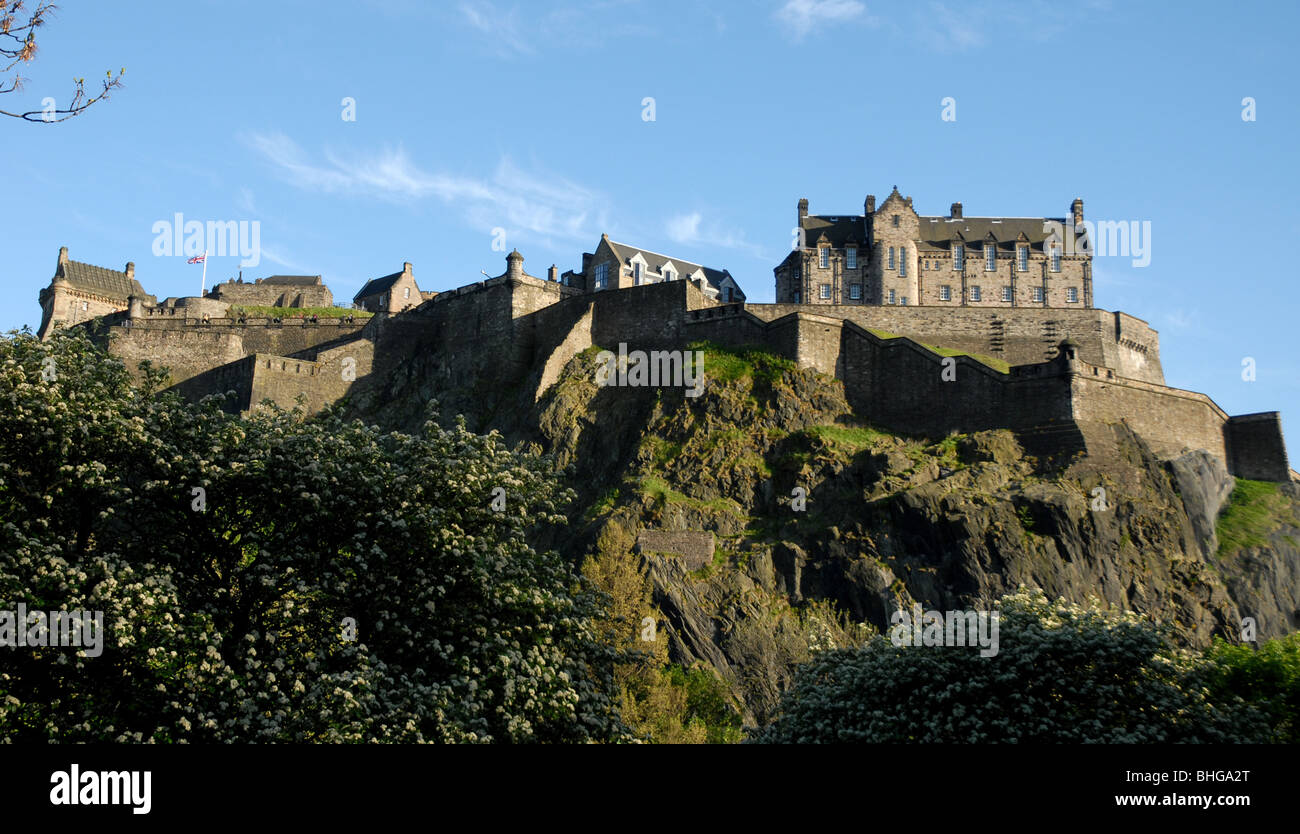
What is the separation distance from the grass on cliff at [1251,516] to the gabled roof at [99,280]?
226 ft

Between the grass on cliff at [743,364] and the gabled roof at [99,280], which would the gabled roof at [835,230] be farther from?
the gabled roof at [99,280]

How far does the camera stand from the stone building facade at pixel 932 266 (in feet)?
215

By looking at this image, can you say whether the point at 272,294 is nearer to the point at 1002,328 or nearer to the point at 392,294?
the point at 392,294

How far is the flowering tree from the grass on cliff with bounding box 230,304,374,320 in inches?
1808

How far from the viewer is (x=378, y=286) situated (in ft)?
286

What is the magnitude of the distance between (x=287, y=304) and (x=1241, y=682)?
67.1m

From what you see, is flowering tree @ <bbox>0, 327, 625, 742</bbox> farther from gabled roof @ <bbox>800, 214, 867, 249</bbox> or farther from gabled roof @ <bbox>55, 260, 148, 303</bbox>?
gabled roof @ <bbox>55, 260, 148, 303</bbox>

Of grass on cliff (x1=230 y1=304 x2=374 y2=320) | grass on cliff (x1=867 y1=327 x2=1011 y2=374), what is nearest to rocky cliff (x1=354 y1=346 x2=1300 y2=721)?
grass on cliff (x1=867 y1=327 x2=1011 y2=374)

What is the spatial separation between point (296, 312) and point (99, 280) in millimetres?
22992

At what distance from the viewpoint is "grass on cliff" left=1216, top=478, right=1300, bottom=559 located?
4481 cm

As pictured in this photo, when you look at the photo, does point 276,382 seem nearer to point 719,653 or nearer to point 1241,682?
point 719,653

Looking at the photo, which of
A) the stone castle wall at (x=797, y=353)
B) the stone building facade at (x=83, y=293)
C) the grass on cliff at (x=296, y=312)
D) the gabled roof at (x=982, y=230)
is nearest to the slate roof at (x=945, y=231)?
the gabled roof at (x=982, y=230)

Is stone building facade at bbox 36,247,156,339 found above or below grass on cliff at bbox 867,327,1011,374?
above
